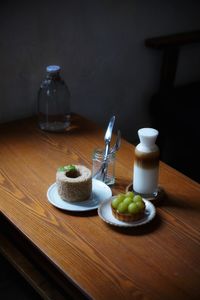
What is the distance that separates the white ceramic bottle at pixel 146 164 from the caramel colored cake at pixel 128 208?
0.09 meters

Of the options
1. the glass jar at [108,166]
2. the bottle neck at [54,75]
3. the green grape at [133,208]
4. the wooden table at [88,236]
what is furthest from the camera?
the bottle neck at [54,75]

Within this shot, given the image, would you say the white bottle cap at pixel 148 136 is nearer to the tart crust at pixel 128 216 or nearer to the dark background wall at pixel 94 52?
the tart crust at pixel 128 216

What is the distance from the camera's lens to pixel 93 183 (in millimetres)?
1513

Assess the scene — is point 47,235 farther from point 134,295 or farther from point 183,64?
point 183,64

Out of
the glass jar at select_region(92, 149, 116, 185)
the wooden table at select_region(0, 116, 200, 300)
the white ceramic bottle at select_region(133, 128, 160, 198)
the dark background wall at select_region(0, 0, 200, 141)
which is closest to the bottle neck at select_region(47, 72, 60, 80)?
the dark background wall at select_region(0, 0, 200, 141)

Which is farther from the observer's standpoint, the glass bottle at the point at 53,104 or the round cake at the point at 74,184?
the glass bottle at the point at 53,104

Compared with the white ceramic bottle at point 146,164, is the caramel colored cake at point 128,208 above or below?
below

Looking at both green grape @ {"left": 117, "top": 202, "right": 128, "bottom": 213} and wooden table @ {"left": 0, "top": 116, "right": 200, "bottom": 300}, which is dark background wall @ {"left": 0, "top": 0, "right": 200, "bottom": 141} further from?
green grape @ {"left": 117, "top": 202, "right": 128, "bottom": 213}

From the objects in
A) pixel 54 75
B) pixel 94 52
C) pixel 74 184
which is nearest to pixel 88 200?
pixel 74 184

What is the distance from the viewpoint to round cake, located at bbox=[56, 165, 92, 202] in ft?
4.55

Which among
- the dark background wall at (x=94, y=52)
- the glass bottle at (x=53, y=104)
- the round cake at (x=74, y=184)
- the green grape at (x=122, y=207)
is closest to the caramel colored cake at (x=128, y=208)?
the green grape at (x=122, y=207)

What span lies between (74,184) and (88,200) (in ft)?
0.25

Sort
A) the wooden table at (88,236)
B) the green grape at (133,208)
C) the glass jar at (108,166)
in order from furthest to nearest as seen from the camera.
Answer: the glass jar at (108,166), the green grape at (133,208), the wooden table at (88,236)

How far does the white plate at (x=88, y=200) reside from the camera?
1390 millimetres
